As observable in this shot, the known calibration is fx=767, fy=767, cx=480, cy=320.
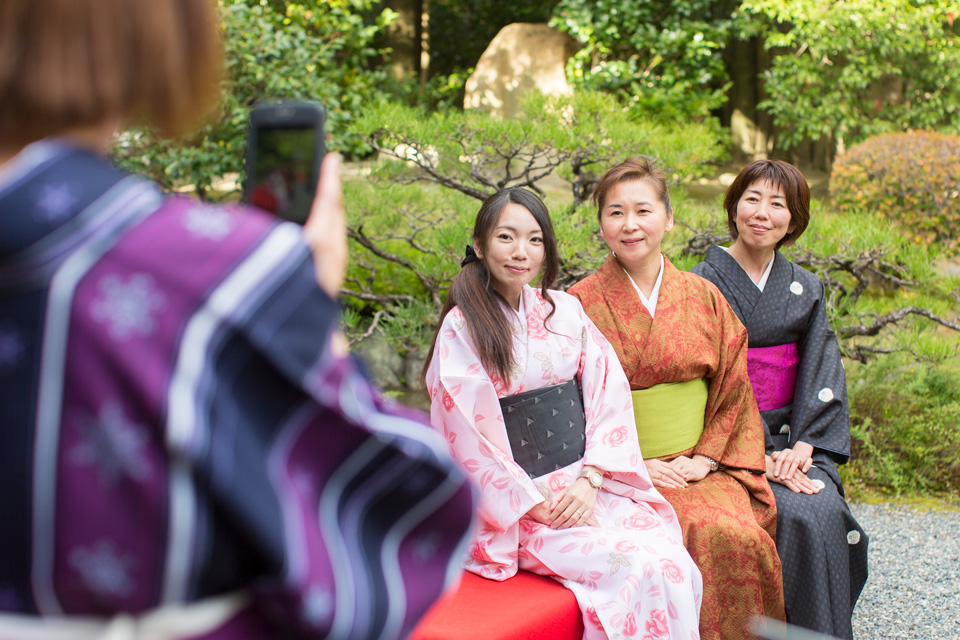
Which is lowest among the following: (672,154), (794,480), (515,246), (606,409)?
(794,480)

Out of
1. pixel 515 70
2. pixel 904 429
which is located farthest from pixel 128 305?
pixel 515 70

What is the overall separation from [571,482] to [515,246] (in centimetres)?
85

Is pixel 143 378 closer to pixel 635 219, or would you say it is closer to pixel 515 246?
pixel 515 246

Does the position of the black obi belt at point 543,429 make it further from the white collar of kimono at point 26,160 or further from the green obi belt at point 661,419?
the white collar of kimono at point 26,160

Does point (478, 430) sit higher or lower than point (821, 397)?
higher

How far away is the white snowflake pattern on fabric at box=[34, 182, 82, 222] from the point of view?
29.2 inches

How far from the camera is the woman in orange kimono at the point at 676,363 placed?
9.48 ft

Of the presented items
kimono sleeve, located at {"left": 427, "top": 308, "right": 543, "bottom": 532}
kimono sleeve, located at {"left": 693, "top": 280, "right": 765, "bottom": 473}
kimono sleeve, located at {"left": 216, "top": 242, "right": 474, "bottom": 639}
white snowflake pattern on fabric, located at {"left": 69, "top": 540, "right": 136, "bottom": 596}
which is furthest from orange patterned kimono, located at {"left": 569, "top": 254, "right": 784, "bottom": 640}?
white snowflake pattern on fabric, located at {"left": 69, "top": 540, "right": 136, "bottom": 596}

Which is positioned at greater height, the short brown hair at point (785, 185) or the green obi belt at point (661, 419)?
the short brown hair at point (785, 185)

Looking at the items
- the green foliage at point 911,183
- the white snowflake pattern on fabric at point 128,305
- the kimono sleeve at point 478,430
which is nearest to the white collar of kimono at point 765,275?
the kimono sleeve at point 478,430

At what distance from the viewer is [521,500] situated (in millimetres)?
2490

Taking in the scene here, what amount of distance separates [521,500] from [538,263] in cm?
85

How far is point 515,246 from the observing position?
275cm

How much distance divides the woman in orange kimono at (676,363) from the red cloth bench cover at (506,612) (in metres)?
0.64
